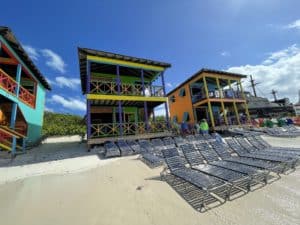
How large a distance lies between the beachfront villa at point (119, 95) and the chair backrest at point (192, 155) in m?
5.40

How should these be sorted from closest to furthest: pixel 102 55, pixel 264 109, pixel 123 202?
pixel 123 202, pixel 102 55, pixel 264 109

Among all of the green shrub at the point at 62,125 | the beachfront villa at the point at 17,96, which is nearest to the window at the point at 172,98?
the green shrub at the point at 62,125

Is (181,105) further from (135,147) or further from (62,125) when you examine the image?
(62,125)

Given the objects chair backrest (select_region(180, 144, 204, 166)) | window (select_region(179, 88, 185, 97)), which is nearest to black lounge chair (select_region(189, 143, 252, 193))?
chair backrest (select_region(180, 144, 204, 166))

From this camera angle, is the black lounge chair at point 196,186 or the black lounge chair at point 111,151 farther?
the black lounge chair at point 111,151

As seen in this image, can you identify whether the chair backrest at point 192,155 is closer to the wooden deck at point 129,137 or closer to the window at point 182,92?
the wooden deck at point 129,137

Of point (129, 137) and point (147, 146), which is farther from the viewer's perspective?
point (129, 137)

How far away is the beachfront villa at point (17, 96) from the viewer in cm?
812

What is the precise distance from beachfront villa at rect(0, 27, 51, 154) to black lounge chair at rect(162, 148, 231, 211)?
865 centimetres

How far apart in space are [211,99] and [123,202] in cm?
1410

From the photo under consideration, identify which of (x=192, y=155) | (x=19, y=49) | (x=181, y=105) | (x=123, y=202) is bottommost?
(x=123, y=202)

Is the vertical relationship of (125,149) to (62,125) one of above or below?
below

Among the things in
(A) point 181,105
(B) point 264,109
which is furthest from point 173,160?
(B) point 264,109

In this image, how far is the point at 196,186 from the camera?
11.2 ft
